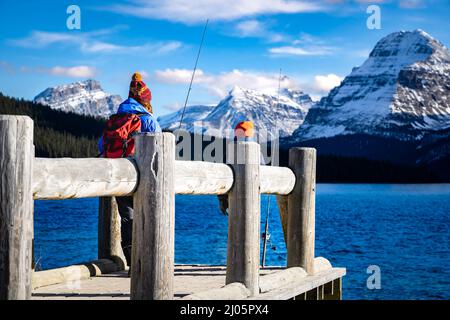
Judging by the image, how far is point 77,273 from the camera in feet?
27.0

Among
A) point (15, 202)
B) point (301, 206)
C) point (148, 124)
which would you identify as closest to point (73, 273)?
point (148, 124)

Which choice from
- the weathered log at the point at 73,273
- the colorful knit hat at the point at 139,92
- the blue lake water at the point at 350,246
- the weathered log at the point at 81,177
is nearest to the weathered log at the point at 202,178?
the weathered log at the point at 81,177

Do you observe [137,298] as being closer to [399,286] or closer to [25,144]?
[25,144]

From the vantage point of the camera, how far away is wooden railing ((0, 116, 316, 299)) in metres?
4.36

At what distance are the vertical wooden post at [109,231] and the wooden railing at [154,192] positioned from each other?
2.11 metres

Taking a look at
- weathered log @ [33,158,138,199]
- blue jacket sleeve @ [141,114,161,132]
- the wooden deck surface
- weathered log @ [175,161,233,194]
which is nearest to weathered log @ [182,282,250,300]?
the wooden deck surface

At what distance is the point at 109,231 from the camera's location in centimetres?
932

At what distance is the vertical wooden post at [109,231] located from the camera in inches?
363

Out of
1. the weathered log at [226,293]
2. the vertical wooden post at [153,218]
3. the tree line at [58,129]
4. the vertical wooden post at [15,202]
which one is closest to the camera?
the vertical wooden post at [15,202]

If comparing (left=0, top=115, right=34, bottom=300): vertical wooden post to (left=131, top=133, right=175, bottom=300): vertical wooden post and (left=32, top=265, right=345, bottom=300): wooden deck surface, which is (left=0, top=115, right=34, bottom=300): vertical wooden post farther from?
(left=32, top=265, right=345, bottom=300): wooden deck surface

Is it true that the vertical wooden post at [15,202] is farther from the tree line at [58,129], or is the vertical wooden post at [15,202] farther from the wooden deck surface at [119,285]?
the tree line at [58,129]

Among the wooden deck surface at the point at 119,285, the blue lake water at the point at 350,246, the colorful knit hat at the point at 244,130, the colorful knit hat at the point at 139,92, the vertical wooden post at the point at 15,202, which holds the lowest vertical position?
the blue lake water at the point at 350,246

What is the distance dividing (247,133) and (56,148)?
117822 millimetres
